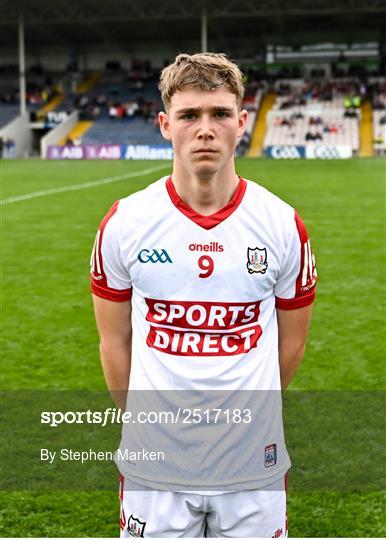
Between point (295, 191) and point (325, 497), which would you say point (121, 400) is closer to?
point (325, 497)

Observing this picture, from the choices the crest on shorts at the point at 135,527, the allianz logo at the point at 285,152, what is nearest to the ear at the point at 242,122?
the crest on shorts at the point at 135,527

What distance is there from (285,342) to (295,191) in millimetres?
17978

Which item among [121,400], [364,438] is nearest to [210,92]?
[121,400]

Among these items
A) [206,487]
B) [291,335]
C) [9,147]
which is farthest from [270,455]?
[9,147]

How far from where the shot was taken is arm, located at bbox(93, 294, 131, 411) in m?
2.67

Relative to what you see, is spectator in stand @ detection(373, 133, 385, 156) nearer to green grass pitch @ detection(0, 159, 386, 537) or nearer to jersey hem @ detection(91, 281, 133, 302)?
green grass pitch @ detection(0, 159, 386, 537)

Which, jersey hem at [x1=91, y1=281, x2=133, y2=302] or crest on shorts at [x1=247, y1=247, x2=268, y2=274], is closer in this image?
crest on shorts at [x1=247, y1=247, x2=268, y2=274]

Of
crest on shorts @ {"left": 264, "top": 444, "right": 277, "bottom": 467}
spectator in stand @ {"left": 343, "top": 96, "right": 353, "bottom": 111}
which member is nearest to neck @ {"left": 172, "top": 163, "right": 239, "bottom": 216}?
crest on shorts @ {"left": 264, "top": 444, "right": 277, "bottom": 467}

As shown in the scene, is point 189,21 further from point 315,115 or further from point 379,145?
point 379,145

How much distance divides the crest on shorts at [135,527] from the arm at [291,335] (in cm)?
79

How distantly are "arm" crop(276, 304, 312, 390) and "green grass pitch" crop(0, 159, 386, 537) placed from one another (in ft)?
5.58

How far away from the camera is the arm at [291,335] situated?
2.70 metres

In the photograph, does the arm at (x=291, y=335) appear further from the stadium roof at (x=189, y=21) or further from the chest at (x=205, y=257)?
the stadium roof at (x=189, y=21)

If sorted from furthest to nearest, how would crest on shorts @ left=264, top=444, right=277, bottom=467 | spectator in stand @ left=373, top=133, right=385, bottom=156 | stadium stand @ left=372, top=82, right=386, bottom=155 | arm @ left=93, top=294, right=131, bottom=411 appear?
1. stadium stand @ left=372, top=82, right=386, bottom=155
2. spectator in stand @ left=373, top=133, right=385, bottom=156
3. arm @ left=93, top=294, right=131, bottom=411
4. crest on shorts @ left=264, top=444, right=277, bottom=467
